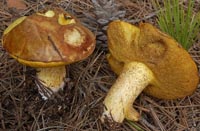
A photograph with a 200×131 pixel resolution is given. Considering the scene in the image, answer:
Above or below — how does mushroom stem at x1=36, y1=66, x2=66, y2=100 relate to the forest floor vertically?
above

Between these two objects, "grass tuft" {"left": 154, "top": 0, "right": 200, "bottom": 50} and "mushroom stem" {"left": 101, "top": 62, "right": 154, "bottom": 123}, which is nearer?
A: "mushroom stem" {"left": 101, "top": 62, "right": 154, "bottom": 123}

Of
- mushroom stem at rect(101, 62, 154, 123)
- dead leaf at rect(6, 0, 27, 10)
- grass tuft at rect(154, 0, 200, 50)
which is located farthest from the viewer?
dead leaf at rect(6, 0, 27, 10)

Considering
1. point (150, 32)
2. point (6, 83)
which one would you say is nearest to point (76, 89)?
point (6, 83)

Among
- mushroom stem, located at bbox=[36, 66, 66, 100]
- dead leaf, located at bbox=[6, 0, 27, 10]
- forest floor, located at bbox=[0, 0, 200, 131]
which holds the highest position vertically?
dead leaf, located at bbox=[6, 0, 27, 10]

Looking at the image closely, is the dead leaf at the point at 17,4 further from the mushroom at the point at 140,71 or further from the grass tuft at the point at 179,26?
the grass tuft at the point at 179,26

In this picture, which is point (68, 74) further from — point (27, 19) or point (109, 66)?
point (27, 19)

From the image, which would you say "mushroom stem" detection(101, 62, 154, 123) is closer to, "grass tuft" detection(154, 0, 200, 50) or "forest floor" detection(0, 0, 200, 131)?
"forest floor" detection(0, 0, 200, 131)

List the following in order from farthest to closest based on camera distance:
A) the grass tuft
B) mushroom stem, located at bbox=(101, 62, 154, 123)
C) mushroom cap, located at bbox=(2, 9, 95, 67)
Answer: the grass tuft
mushroom stem, located at bbox=(101, 62, 154, 123)
mushroom cap, located at bbox=(2, 9, 95, 67)

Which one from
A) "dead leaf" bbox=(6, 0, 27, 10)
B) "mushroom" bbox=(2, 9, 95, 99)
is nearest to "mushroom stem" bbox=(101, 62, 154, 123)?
"mushroom" bbox=(2, 9, 95, 99)

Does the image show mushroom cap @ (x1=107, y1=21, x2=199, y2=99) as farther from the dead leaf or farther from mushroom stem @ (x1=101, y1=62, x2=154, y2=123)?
the dead leaf
